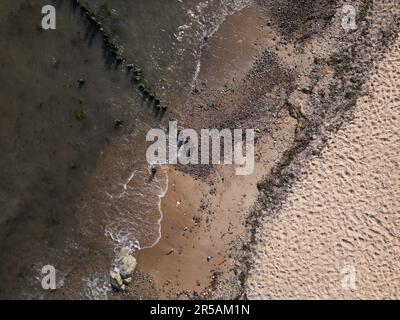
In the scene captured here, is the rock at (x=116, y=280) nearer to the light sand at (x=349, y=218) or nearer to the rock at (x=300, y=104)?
the light sand at (x=349, y=218)

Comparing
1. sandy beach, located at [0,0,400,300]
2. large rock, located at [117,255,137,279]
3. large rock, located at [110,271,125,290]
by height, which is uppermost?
sandy beach, located at [0,0,400,300]

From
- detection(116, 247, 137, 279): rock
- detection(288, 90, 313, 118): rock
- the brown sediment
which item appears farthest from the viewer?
detection(116, 247, 137, 279): rock

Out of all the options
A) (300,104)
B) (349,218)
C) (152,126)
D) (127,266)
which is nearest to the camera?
(349,218)

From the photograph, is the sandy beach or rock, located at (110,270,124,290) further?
rock, located at (110,270,124,290)

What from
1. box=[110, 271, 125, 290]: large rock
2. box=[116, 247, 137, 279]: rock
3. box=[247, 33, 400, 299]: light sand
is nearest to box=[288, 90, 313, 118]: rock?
box=[247, 33, 400, 299]: light sand

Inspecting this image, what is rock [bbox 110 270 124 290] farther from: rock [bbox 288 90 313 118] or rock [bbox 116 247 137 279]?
rock [bbox 288 90 313 118]

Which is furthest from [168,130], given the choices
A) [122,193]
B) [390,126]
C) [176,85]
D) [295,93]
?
[390,126]

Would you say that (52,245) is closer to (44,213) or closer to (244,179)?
(44,213)

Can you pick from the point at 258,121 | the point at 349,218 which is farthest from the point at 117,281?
the point at 349,218

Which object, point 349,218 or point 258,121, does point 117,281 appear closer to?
point 258,121
